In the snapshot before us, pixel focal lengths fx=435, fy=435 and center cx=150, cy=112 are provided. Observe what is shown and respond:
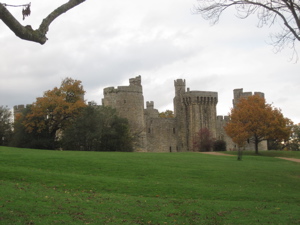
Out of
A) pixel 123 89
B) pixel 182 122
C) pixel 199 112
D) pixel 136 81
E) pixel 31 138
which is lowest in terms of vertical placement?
pixel 31 138

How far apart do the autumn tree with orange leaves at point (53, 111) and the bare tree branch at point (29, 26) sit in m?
37.3

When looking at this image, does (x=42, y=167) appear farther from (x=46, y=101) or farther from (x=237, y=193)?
(x=46, y=101)

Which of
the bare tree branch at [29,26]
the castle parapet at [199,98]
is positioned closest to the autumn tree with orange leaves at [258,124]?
the castle parapet at [199,98]

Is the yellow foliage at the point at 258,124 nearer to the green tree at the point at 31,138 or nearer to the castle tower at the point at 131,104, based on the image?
the castle tower at the point at 131,104

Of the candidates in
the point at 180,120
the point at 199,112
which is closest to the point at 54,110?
the point at 180,120

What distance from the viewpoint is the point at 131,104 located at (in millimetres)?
52656

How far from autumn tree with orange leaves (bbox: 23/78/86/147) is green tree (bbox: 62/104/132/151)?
1.34 m

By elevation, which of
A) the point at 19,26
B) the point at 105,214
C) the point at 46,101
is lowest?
the point at 105,214

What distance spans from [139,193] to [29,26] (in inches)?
409

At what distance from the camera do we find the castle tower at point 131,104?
52.2m

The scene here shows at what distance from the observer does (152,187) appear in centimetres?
1838

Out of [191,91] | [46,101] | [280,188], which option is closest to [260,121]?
[191,91]

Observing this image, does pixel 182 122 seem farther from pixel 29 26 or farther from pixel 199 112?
pixel 29 26

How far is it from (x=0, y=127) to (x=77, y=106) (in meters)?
11.6
